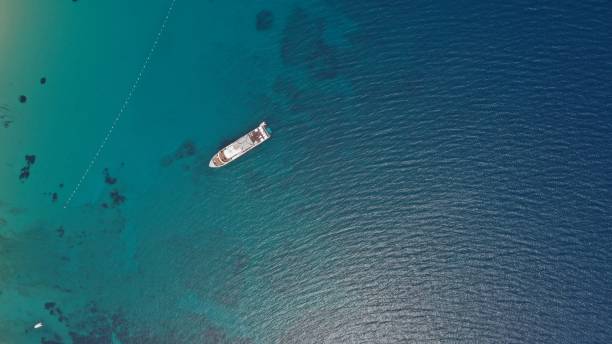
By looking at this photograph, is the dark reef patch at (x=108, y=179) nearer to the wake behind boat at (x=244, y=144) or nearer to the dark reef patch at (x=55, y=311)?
the wake behind boat at (x=244, y=144)

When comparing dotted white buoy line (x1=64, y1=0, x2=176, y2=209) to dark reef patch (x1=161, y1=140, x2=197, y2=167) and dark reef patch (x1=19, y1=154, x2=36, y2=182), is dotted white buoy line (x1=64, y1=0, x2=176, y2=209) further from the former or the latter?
dark reef patch (x1=161, y1=140, x2=197, y2=167)

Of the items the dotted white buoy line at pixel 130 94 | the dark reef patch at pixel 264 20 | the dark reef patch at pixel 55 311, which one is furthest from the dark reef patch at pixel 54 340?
the dark reef patch at pixel 264 20

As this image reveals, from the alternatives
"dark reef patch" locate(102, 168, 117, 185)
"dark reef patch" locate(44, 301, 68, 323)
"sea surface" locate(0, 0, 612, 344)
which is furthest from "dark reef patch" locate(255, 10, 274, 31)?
"dark reef patch" locate(44, 301, 68, 323)

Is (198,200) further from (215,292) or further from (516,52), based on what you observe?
(516,52)

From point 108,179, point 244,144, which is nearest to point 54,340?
point 108,179

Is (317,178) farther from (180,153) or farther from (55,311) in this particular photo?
(55,311)
